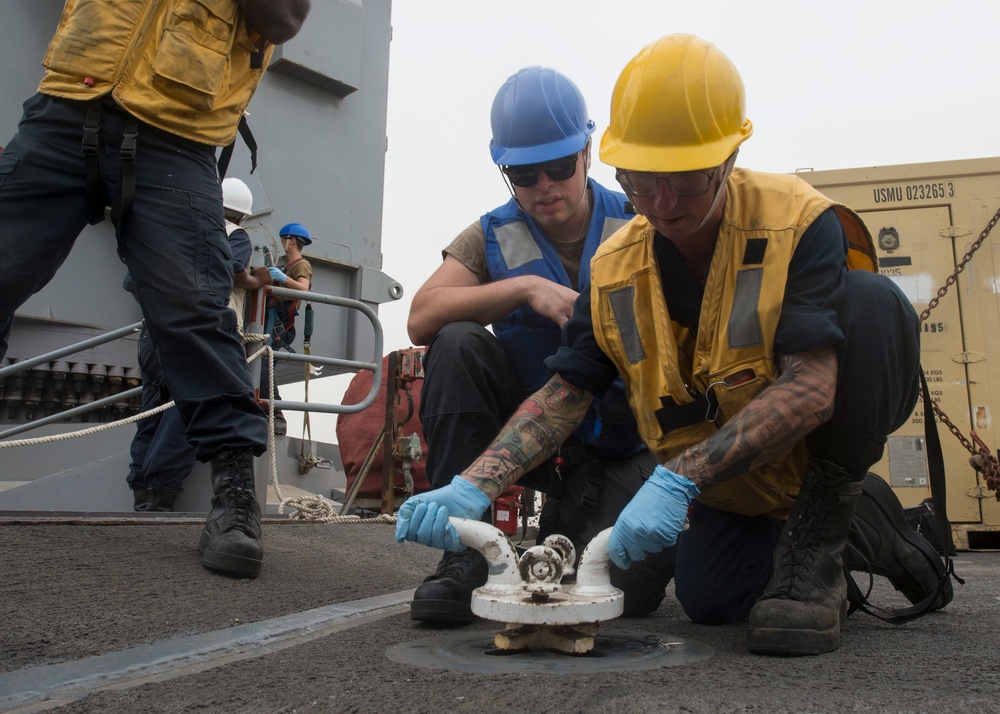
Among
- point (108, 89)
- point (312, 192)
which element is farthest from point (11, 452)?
point (108, 89)

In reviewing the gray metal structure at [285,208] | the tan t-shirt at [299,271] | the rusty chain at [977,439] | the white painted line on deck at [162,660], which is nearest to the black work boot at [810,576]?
the white painted line on deck at [162,660]

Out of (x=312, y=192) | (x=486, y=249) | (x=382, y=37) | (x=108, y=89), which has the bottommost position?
(x=486, y=249)

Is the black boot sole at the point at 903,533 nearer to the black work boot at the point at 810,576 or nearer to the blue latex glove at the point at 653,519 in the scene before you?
the black work boot at the point at 810,576

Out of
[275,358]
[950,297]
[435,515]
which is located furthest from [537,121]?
[950,297]

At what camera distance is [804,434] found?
5.09ft

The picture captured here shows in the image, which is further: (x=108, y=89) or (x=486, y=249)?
(x=486, y=249)

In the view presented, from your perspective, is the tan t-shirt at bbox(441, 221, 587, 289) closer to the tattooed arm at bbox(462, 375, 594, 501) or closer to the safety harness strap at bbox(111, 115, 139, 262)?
the tattooed arm at bbox(462, 375, 594, 501)

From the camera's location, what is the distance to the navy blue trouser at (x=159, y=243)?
77.9 inches

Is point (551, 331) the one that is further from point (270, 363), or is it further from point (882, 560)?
point (270, 363)

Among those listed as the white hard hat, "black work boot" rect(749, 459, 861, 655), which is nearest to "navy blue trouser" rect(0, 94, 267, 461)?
"black work boot" rect(749, 459, 861, 655)

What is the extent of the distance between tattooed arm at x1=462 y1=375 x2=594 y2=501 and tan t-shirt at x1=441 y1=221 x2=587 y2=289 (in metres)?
0.64

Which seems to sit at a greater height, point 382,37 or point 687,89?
point 382,37

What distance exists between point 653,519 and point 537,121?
4.29 feet

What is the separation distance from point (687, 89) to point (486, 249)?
925 mm
